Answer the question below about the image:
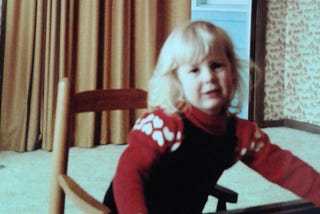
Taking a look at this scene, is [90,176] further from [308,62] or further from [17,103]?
[308,62]

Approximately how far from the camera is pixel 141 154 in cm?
86

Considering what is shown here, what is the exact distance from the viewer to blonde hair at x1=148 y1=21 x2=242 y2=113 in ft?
2.89

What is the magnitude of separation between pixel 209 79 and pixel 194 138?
0.14m

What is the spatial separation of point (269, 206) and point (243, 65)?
33 cm

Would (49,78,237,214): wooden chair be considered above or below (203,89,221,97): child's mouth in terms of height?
below

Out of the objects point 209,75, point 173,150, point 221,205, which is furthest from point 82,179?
point 209,75

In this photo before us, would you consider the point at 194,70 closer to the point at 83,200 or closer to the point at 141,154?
the point at 141,154

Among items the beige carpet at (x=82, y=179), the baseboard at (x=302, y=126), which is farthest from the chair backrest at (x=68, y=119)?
the baseboard at (x=302, y=126)

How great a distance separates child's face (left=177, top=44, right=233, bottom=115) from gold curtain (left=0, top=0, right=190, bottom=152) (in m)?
2.29

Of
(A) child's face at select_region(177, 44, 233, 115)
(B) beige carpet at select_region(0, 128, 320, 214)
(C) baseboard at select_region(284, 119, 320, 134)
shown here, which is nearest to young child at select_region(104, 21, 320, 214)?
(A) child's face at select_region(177, 44, 233, 115)

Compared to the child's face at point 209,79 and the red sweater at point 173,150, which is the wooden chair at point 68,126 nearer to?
the red sweater at point 173,150

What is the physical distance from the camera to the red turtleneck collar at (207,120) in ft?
3.06

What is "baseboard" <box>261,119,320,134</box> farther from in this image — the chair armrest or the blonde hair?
the blonde hair

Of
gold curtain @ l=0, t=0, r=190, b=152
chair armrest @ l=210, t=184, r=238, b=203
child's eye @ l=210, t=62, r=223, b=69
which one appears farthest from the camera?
gold curtain @ l=0, t=0, r=190, b=152
